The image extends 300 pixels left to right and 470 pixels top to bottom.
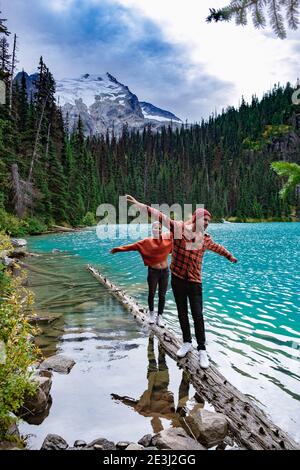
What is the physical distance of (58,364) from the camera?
22.1 feet

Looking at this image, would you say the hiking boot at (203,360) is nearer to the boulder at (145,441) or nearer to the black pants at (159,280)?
the boulder at (145,441)

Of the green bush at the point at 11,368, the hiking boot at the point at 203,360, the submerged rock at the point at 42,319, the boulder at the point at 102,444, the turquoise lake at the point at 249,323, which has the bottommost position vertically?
the turquoise lake at the point at 249,323

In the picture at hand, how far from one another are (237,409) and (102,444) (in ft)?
6.49

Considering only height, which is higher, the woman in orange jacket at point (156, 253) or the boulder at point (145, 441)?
the woman in orange jacket at point (156, 253)

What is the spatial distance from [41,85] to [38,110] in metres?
3.30

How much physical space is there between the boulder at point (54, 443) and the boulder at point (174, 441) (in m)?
1.08

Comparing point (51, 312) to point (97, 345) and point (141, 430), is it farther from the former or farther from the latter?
point (141, 430)

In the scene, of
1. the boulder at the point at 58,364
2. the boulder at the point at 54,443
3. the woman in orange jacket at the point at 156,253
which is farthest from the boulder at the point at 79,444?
the woman in orange jacket at the point at 156,253

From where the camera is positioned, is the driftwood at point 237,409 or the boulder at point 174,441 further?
the driftwood at point 237,409

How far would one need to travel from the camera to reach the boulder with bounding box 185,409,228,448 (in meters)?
4.63

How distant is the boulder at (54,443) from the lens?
4176 millimetres

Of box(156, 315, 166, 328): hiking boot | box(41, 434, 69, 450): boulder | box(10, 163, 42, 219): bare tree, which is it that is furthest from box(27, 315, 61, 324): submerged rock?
box(10, 163, 42, 219): bare tree

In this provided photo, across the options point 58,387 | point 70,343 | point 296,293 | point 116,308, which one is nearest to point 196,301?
point 58,387

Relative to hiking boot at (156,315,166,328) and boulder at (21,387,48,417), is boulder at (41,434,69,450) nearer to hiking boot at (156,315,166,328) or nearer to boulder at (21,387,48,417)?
boulder at (21,387,48,417)
